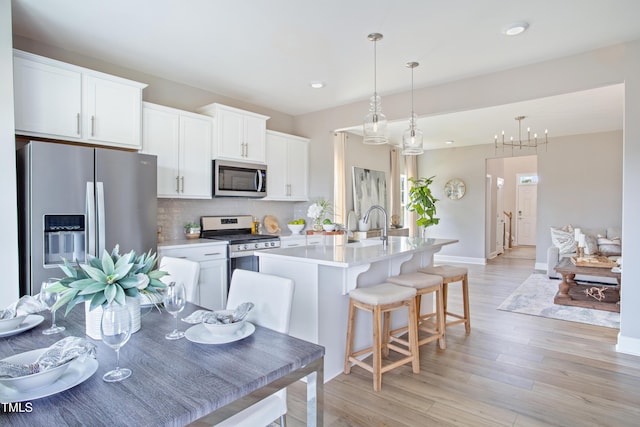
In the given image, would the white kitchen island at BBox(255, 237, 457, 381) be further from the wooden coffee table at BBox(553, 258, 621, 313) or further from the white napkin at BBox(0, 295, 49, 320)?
the wooden coffee table at BBox(553, 258, 621, 313)

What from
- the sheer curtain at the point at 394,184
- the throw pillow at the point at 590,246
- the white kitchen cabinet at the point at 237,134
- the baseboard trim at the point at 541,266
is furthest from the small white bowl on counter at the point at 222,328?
the baseboard trim at the point at 541,266

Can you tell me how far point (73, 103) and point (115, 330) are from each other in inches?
106

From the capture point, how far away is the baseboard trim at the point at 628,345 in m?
2.97

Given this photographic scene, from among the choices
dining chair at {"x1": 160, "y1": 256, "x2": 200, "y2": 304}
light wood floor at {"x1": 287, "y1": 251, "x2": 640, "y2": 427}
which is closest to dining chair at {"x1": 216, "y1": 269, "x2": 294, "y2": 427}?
dining chair at {"x1": 160, "y1": 256, "x2": 200, "y2": 304}

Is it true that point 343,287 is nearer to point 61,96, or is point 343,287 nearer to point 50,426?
point 50,426

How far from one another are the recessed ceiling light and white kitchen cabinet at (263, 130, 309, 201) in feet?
9.41

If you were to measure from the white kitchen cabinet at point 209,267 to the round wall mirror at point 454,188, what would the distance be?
6.14 metres

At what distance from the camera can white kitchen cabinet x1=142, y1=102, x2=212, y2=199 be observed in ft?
11.6

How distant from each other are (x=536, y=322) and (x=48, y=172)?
4.66 metres

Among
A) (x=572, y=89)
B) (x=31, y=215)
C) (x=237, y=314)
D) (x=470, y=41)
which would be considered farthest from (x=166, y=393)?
(x=572, y=89)

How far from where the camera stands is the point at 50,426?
78 centimetres

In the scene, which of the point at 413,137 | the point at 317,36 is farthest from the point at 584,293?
the point at 317,36

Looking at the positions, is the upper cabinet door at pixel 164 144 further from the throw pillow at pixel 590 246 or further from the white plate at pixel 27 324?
the throw pillow at pixel 590 246

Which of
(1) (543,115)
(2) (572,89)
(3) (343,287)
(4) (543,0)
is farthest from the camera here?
(1) (543,115)
